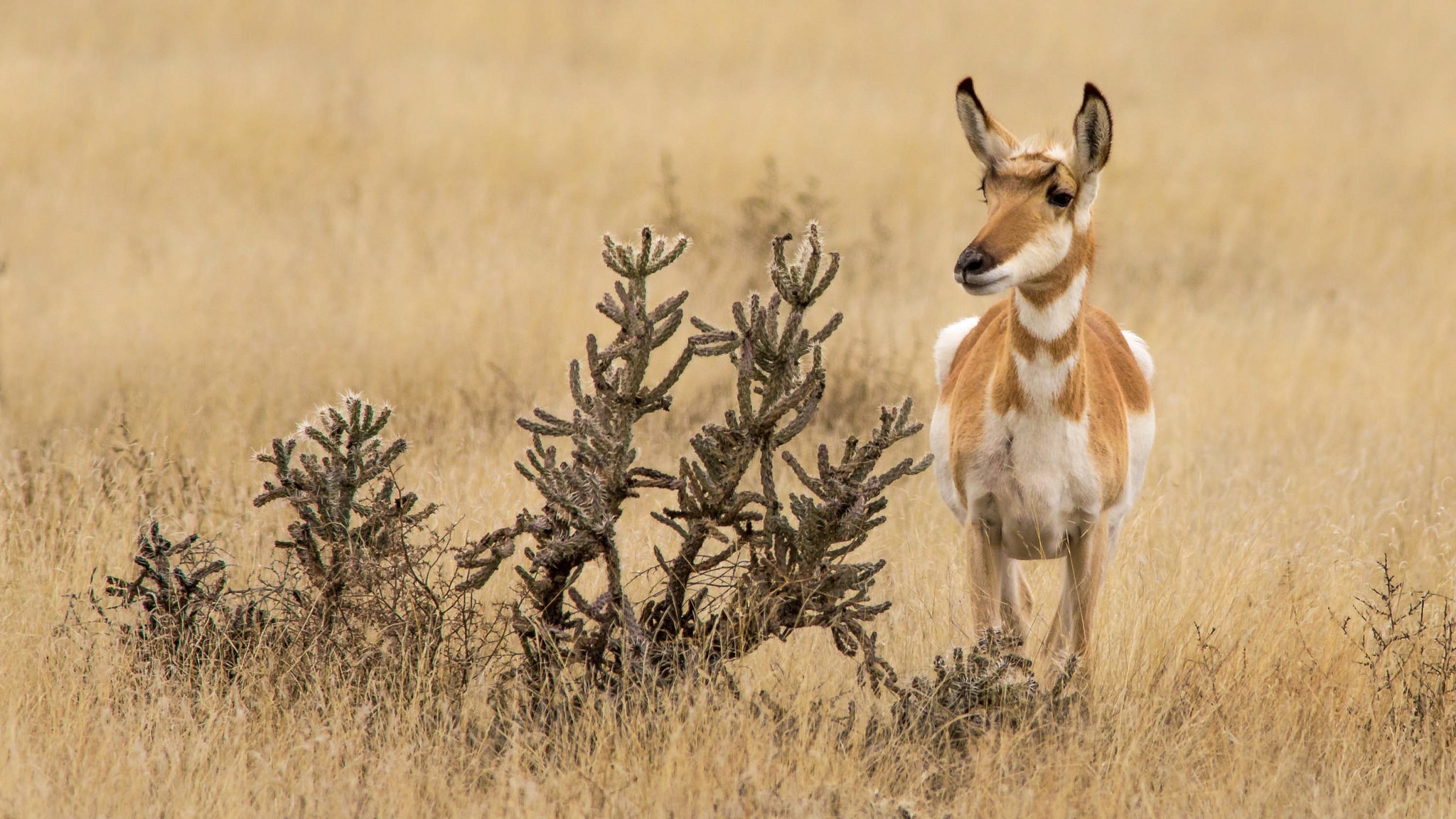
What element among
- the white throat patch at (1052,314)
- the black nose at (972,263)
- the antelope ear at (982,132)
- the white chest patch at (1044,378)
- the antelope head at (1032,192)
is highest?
the antelope ear at (982,132)

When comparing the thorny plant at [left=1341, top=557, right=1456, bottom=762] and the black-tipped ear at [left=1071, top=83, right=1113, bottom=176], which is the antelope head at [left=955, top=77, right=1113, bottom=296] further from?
the thorny plant at [left=1341, top=557, right=1456, bottom=762]

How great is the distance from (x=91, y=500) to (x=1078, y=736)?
4.09m

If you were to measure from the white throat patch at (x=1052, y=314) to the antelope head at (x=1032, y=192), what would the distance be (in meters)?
0.08

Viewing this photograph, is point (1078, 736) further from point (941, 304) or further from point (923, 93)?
point (923, 93)

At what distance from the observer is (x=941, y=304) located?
10977 millimetres

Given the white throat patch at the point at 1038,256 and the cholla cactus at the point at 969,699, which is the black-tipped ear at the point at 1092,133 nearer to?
the white throat patch at the point at 1038,256

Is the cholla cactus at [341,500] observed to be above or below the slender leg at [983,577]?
above

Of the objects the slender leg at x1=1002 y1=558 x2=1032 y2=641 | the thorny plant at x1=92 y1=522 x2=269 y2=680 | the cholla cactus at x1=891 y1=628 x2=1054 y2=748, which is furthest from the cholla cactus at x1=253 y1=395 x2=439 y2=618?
the slender leg at x1=1002 y1=558 x2=1032 y2=641

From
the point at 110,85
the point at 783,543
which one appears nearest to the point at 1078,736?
the point at 783,543

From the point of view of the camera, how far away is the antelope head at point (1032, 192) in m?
4.44

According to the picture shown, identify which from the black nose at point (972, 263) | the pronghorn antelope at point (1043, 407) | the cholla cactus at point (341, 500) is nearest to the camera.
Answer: the black nose at point (972, 263)

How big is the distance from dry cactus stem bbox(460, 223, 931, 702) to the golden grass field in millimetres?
301

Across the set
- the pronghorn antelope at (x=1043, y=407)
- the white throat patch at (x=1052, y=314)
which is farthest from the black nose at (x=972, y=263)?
the white throat patch at (x=1052, y=314)

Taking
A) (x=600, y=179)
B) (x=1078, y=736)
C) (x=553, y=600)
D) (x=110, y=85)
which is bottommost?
(x=1078, y=736)
